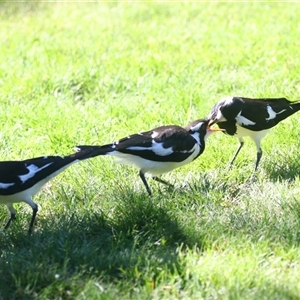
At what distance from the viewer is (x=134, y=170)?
19.9 ft

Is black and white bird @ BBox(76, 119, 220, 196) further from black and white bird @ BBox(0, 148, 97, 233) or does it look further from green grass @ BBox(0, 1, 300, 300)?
black and white bird @ BBox(0, 148, 97, 233)

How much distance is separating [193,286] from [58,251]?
0.94 meters

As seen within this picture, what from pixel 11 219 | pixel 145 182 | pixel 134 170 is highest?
pixel 11 219

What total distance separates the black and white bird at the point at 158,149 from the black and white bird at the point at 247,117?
371mm

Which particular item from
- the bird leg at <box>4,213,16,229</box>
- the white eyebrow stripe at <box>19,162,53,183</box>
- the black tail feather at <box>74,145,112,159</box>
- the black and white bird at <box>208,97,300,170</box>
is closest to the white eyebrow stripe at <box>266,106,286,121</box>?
the black and white bird at <box>208,97,300,170</box>

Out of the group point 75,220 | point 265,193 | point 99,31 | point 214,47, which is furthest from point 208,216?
point 99,31

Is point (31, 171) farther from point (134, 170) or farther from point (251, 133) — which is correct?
point (251, 133)

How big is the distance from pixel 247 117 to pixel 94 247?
191 centimetres

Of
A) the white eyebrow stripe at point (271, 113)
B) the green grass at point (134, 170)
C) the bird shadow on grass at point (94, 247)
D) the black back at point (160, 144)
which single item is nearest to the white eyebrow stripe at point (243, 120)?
the white eyebrow stripe at point (271, 113)

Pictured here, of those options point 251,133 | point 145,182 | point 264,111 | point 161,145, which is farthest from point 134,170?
point 264,111

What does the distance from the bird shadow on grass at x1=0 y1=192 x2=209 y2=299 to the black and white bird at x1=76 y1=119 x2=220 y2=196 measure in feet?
0.97

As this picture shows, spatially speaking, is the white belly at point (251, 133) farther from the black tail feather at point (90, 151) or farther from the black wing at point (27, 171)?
the black wing at point (27, 171)

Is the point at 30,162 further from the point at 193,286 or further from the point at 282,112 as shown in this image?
the point at 282,112

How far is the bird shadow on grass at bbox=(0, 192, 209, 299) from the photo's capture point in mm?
4305
